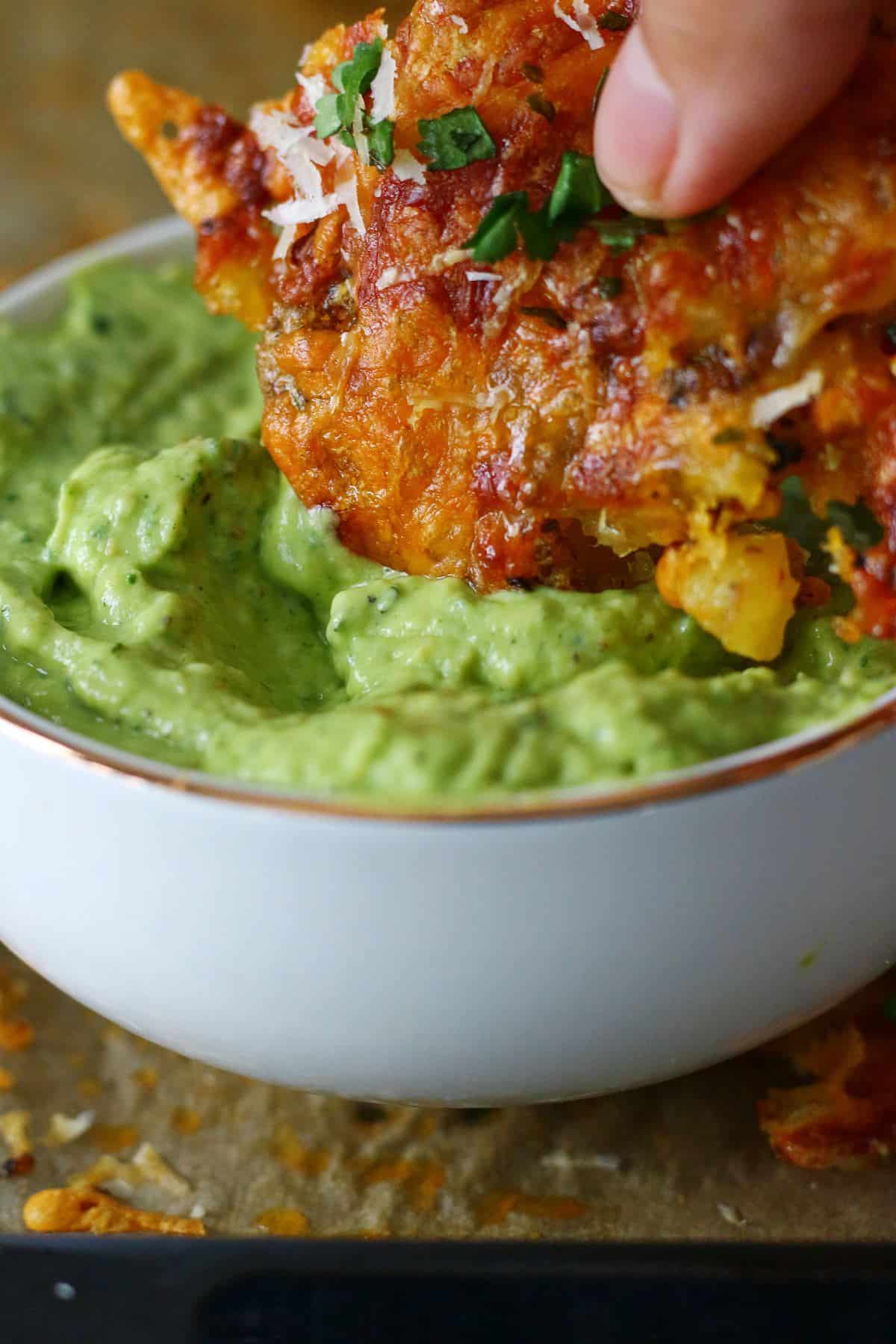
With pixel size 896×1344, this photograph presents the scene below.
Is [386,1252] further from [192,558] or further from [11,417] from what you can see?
[11,417]

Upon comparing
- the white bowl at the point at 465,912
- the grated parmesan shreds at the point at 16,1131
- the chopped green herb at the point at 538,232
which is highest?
the chopped green herb at the point at 538,232

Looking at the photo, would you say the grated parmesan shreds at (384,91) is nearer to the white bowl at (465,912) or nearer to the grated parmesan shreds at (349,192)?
the grated parmesan shreds at (349,192)

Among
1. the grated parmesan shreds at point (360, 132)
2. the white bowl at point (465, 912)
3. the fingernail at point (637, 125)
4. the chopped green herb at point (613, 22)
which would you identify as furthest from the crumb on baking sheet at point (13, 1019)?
the chopped green herb at point (613, 22)

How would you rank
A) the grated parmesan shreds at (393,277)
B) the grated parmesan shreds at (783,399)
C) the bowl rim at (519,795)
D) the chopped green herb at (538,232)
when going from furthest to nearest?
the grated parmesan shreds at (393,277) → the chopped green herb at (538,232) → the grated parmesan shreds at (783,399) → the bowl rim at (519,795)

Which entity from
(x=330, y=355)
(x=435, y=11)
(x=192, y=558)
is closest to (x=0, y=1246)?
(x=192, y=558)

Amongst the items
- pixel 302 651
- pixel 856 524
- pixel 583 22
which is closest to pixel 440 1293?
pixel 302 651

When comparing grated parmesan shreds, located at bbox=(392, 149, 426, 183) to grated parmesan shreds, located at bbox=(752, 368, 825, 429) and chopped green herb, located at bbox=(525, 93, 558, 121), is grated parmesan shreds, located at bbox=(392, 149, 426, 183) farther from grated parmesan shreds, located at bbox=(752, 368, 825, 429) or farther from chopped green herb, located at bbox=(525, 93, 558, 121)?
grated parmesan shreds, located at bbox=(752, 368, 825, 429)
